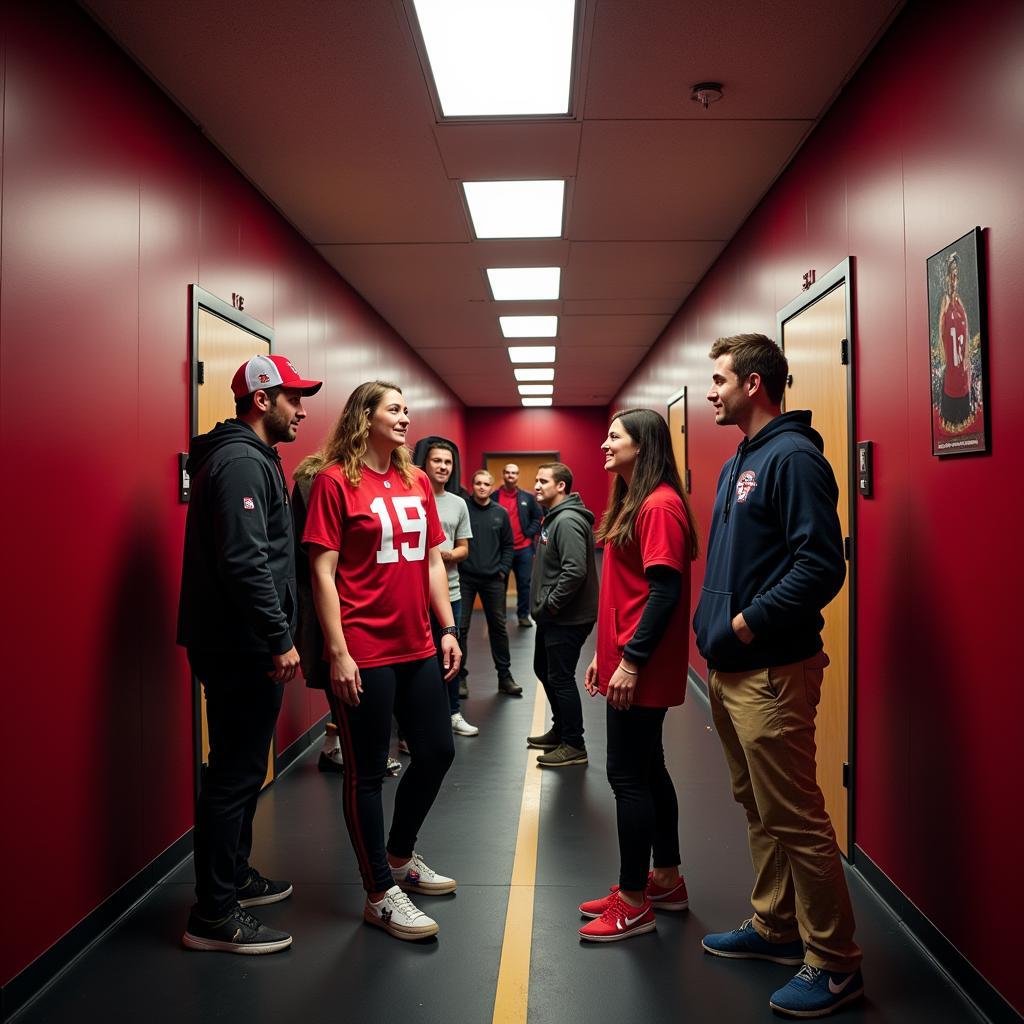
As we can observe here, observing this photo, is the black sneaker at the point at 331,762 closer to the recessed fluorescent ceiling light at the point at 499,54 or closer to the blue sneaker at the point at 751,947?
the blue sneaker at the point at 751,947

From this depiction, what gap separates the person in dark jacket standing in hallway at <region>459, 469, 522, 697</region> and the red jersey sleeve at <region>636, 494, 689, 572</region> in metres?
3.50

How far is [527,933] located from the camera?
107 inches

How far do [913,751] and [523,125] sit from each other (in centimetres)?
296

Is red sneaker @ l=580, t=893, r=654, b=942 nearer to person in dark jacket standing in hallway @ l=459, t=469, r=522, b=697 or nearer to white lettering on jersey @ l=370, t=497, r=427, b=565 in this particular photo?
white lettering on jersey @ l=370, t=497, r=427, b=565

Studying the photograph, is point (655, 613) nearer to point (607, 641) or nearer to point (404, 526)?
point (607, 641)

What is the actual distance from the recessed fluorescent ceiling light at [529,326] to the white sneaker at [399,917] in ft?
19.8

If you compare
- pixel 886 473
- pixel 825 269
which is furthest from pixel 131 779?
pixel 825 269

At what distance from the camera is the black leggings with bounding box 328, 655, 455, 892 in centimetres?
262

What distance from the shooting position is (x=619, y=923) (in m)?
2.65

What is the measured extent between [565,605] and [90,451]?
2355mm

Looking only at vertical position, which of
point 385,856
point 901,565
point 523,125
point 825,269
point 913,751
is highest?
point 523,125

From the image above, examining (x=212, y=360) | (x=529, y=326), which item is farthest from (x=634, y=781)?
(x=529, y=326)

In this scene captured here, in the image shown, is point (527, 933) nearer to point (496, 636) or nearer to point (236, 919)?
point (236, 919)

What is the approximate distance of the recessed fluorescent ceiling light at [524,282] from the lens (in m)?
6.30
